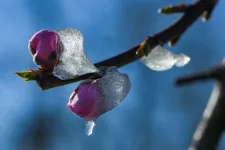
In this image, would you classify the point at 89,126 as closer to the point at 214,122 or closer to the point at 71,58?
the point at 71,58

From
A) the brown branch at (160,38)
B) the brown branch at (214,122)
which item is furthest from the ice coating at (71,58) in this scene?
the brown branch at (214,122)

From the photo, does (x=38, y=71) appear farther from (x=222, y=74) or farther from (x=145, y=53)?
(x=222, y=74)

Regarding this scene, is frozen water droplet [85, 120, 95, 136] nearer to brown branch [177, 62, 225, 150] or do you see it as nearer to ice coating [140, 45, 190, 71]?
ice coating [140, 45, 190, 71]

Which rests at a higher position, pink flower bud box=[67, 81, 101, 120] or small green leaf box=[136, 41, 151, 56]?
small green leaf box=[136, 41, 151, 56]

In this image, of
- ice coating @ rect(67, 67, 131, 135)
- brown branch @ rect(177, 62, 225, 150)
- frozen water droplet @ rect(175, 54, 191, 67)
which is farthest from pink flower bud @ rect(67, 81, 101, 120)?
brown branch @ rect(177, 62, 225, 150)

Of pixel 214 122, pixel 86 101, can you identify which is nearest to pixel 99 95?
pixel 86 101

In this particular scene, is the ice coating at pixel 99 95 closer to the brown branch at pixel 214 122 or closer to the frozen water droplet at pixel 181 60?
the frozen water droplet at pixel 181 60
